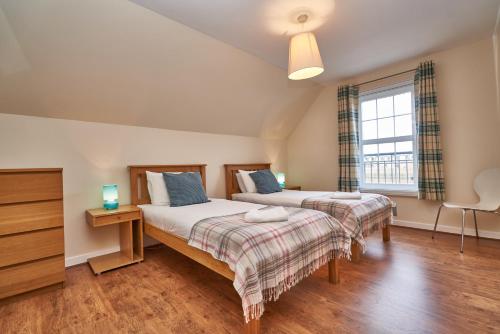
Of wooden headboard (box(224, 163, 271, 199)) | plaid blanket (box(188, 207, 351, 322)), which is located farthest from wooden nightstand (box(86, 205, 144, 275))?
wooden headboard (box(224, 163, 271, 199))

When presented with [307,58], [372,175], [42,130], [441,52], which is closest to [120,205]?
[42,130]

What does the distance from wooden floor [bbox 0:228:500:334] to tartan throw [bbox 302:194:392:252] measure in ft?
1.03

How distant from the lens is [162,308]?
163cm

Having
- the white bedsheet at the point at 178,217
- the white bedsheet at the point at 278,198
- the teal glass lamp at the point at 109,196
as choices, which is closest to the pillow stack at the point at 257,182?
the white bedsheet at the point at 278,198

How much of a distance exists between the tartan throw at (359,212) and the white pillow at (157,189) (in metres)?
1.59

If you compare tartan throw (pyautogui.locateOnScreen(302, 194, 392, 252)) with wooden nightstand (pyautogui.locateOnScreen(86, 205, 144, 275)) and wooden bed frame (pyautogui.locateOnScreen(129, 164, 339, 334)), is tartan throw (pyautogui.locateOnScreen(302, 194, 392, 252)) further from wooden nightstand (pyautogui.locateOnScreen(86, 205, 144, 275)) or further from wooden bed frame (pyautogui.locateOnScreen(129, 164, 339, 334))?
wooden nightstand (pyautogui.locateOnScreen(86, 205, 144, 275))

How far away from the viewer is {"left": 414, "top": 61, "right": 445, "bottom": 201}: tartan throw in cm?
303

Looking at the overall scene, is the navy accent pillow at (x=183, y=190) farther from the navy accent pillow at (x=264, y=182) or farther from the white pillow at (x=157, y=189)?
the navy accent pillow at (x=264, y=182)

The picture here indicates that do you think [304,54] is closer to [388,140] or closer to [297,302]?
[297,302]

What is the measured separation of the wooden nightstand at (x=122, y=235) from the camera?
7.32 ft

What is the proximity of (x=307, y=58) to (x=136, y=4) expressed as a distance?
1.48 m

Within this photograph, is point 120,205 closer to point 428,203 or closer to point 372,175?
point 372,175

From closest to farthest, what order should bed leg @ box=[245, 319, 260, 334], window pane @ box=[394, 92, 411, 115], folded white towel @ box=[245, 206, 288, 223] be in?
bed leg @ box=[245, 319, 260, 334] < folded white towel @ box=[245, 206, 288, 223] < window pane @ box=[394, 92, 411, 115]

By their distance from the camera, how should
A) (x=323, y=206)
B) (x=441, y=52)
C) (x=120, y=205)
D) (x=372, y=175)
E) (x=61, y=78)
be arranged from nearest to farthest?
(x=61, y=78) → (x=323, y=206) → (x=120, y=205) → (x=441, y=52) → (x=372, y=175)
